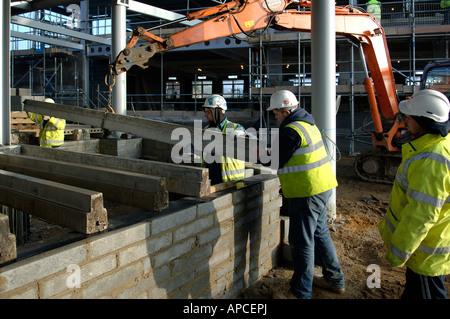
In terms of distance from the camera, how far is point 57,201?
9.31 ft

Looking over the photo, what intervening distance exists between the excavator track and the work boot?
21.9 ft

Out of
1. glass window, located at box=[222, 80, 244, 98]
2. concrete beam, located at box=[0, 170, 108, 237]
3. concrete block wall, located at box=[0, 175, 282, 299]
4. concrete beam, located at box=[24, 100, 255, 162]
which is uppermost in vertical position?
glass window, located at box=[222, 80, 244, 98]

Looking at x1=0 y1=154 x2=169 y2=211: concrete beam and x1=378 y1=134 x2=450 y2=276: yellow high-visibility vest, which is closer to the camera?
x1=378 y1=134 x2=450 y2=276: yellow high-visibility vest

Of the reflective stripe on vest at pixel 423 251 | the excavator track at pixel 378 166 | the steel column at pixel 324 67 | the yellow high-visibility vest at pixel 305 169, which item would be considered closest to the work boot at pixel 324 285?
the yellow high-visibility vest at pixel 305 169

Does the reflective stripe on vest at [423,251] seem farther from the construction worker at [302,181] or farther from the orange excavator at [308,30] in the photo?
the orange excavator at [308,30]

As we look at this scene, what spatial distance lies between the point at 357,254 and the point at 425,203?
3.08 meters

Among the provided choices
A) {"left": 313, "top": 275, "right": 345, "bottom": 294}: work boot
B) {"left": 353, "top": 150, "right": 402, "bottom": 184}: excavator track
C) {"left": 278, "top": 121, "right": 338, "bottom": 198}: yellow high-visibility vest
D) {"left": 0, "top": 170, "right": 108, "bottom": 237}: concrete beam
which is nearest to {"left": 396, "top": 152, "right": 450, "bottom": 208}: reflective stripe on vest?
{"left": 278, "top": 121, "right": 338, "bottom": 198}: yellow high-visibility vest

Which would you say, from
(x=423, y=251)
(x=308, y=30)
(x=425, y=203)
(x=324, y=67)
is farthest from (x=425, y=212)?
(x=308, y=30)

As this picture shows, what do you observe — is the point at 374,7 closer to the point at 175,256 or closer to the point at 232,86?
the point at 175,256

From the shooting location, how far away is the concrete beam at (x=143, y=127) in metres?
3.62

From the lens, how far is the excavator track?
1020cm

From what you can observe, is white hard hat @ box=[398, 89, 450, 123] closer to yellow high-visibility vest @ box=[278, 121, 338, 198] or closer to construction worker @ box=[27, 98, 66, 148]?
yellow high-visibility vest @ box=[278, 121, 338, 198]

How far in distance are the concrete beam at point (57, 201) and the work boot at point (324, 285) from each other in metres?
2.65
